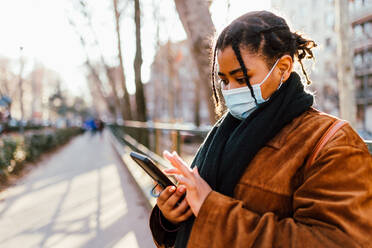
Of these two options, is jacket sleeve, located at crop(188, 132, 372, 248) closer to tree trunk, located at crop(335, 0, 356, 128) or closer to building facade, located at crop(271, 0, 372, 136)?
tree trunk, located at crop(335, 0, 356, 128)

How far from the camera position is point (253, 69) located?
138cm

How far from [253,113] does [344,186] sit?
0.49 meters

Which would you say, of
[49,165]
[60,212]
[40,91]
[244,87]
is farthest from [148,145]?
[40,91]

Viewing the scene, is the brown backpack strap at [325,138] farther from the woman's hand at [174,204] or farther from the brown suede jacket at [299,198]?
the woman's hand at [174,204]

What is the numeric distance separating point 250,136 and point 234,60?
1.10ft

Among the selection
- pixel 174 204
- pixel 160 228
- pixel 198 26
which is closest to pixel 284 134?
pixel 174 204

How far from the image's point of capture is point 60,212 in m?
5.59

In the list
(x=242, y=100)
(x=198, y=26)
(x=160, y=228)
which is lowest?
(x=160, y=228)

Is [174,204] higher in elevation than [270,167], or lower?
lower

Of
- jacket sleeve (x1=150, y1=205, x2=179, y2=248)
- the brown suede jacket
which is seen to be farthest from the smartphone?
the brown suede jacket

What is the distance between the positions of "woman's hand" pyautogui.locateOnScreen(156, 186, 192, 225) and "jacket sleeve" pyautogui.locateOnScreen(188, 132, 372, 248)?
239mm

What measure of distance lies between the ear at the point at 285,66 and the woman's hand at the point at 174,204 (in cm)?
69

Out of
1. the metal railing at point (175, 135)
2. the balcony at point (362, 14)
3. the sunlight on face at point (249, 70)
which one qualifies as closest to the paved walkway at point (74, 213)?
the metal railing at point (175, 135)

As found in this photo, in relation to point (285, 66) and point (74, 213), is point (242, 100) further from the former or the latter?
point (74, 213)
